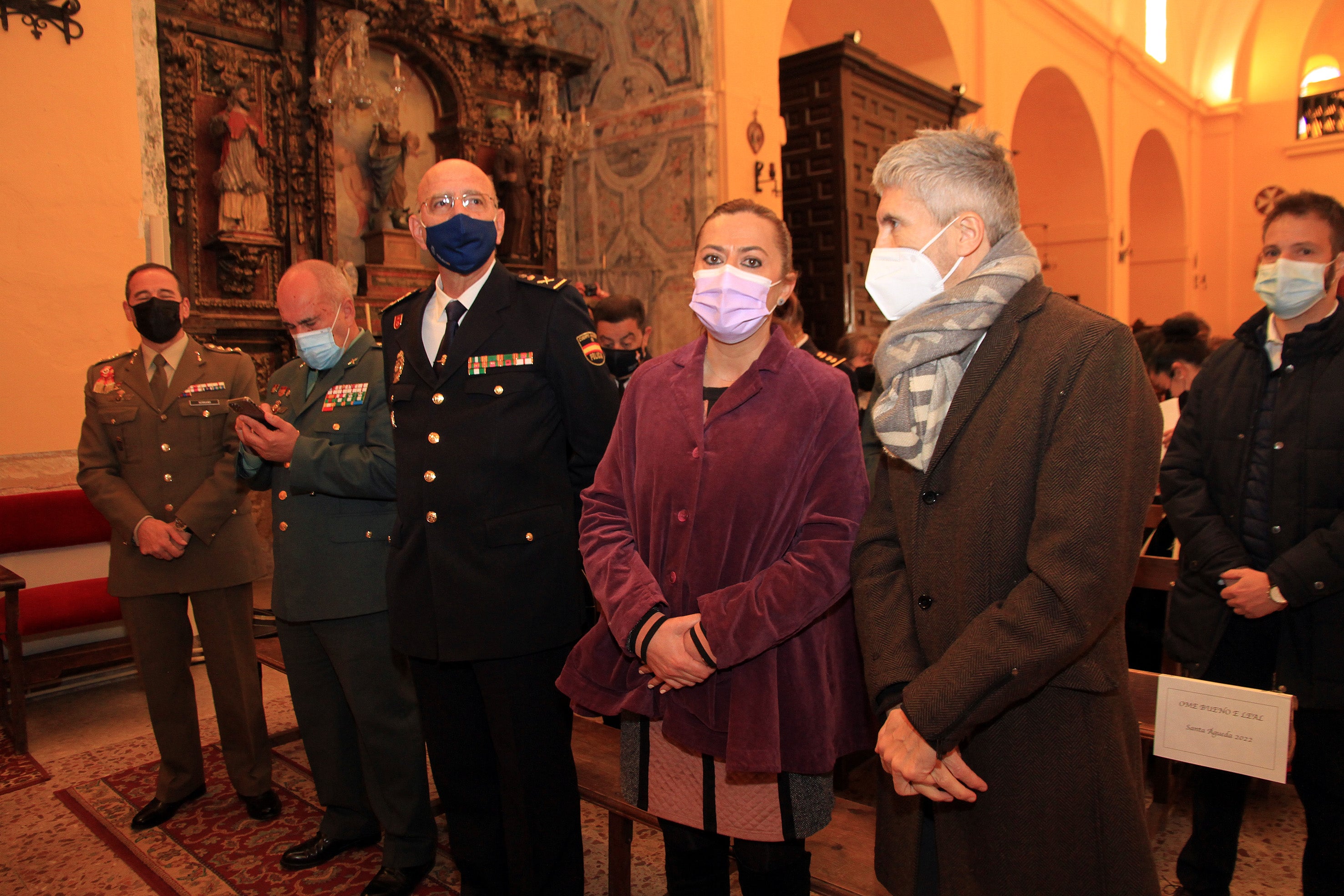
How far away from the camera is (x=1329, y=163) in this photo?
1705 cm

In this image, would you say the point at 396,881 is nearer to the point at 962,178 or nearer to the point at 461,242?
the point at 461,242

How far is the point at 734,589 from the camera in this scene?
1.71m

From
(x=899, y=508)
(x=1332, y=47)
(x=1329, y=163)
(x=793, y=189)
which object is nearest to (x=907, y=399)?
(x=899, y=508)

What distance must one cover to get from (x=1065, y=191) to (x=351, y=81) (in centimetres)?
1208

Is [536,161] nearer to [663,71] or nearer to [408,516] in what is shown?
[663,71]

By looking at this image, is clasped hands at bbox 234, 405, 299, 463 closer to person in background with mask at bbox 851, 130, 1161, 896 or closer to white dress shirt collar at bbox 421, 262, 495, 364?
white dress shirt collar at bbox 421, 262, 495, 364

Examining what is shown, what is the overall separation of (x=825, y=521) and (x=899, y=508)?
0.81ft

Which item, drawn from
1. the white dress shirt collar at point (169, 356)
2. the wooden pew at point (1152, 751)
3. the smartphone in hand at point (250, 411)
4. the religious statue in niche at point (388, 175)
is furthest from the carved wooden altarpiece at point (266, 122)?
the wooden pew at point (1152, 751)

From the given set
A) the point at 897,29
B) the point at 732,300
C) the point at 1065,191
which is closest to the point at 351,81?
the point at 732,300

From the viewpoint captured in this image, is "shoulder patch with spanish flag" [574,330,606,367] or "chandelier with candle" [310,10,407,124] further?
"chandelier with candle" [310,10,407,124]

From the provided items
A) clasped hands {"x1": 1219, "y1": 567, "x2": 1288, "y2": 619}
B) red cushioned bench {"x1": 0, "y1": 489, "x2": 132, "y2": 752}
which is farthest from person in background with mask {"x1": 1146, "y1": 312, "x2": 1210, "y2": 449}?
red cushioned bench {"x1": 0, "y1": 489, "x2": 132, "y2": 752}

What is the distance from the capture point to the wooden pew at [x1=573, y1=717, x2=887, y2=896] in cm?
198

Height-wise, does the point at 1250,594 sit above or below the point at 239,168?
below

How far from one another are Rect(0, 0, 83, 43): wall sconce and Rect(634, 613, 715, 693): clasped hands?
4.62m
